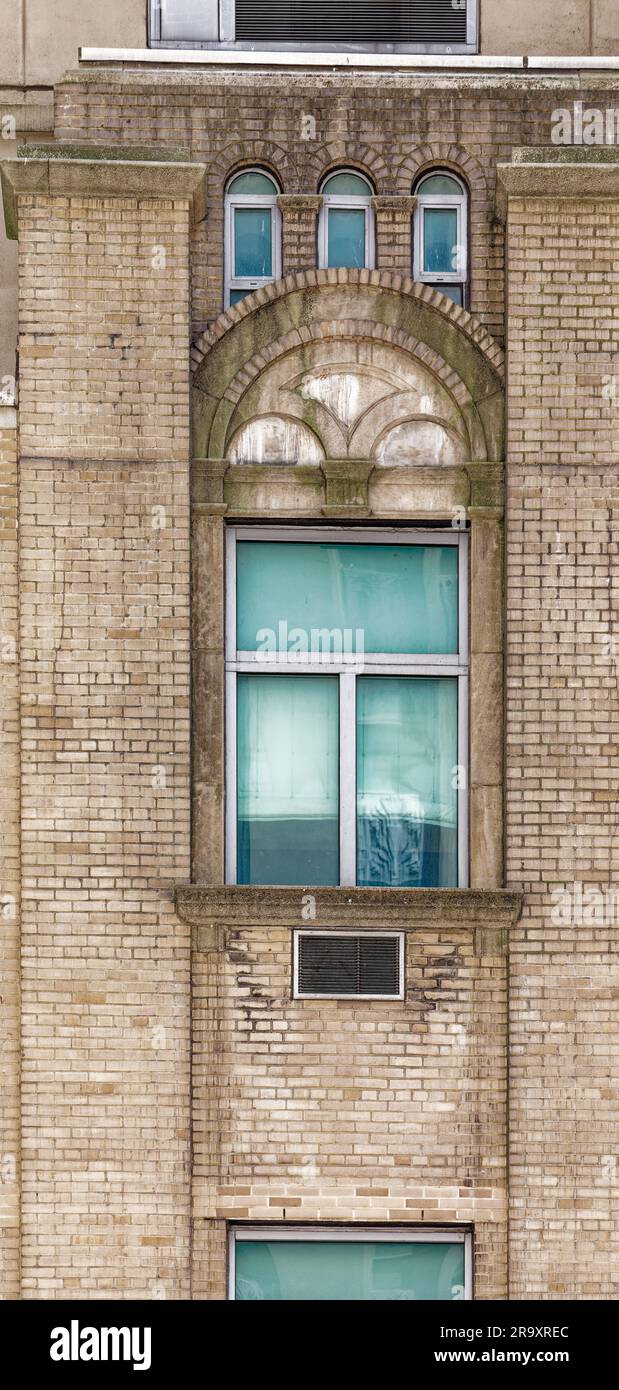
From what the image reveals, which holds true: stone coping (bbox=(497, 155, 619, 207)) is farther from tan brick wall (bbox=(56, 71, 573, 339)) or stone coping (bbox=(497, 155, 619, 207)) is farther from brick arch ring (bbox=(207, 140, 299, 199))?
brick arch ring (bbox=(207, 140, 299, 199))

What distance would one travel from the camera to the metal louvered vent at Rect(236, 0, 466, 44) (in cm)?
990

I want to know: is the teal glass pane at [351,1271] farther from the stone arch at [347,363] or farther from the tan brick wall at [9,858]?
the stone arch at [347,363]

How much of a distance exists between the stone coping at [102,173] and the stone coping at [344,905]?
387 centimetres

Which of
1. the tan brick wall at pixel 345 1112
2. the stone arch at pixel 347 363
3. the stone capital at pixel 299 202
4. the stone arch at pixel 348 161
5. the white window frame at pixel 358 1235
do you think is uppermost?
the stone arch at pixel 348 161

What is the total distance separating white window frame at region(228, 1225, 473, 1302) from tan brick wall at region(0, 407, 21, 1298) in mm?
1220

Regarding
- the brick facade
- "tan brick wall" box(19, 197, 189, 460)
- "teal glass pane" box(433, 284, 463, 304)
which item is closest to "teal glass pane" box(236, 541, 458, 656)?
the brick facade

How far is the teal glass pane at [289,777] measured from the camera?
9.31m

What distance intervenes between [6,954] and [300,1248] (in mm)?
2300

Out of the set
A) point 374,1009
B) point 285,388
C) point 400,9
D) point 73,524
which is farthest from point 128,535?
point 400,9

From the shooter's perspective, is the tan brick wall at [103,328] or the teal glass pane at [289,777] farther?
the teal glass pane at [289,777]

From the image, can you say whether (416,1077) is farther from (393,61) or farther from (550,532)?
(393,61)

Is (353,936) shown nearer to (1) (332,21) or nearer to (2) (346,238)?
(2) (346,238)

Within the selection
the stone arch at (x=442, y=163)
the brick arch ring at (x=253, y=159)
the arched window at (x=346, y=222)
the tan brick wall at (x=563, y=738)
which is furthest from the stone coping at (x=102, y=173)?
the tan brick wall at (x=563, y=738)

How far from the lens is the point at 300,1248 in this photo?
9047mm
